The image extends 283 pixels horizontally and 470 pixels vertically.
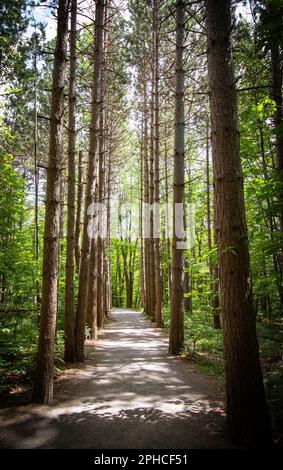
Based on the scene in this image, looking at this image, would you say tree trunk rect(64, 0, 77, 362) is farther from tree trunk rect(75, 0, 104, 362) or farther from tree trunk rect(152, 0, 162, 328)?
tree trunk rect(152, 0, 162, 328)

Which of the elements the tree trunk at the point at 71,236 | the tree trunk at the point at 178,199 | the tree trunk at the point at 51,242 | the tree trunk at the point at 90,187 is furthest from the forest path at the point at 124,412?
the tree trunk at the point at 178,199

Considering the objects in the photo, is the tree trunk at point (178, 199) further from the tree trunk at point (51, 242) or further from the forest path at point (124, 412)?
the tree trunk at point (51, 242)

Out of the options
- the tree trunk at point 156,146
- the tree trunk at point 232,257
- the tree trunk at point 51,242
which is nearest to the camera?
the tree trunk at point 232,257

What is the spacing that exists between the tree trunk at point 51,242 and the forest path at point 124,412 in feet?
1.45

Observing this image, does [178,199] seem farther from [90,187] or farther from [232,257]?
[232,257]

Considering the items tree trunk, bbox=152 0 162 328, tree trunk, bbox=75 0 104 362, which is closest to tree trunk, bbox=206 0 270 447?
tree trunk, bbox=75 0 104 362

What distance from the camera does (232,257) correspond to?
140 inches

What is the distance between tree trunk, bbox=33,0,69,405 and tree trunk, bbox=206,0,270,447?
2.68 meters

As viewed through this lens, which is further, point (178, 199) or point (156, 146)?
point (156, 146)

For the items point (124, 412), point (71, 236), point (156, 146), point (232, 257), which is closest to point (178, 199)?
point (71, 236)

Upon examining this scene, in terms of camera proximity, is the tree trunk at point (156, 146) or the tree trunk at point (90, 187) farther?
the tree trunk at point (156, 146)

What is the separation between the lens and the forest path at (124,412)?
3.45 metres

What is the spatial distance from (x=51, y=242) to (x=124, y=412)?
2923mm
